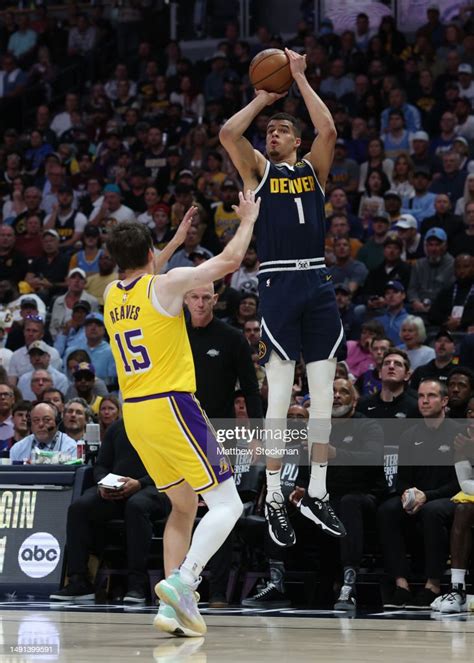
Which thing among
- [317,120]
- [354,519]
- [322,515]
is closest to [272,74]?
[317,120]

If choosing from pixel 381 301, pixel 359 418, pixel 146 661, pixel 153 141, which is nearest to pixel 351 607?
pixel 359 418

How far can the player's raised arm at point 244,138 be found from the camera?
30.0ft

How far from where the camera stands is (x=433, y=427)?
1171cm

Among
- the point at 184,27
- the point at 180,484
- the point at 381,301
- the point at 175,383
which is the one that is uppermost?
the point at 184,27

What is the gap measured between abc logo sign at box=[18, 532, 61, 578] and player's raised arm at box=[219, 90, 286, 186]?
14.5 ft

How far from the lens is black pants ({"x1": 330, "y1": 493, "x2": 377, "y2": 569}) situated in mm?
11195

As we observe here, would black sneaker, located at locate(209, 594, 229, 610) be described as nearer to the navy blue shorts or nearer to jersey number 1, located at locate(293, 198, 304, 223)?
the navy blue shorts

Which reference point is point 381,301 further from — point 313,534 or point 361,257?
point 313,534

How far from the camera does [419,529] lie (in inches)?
447

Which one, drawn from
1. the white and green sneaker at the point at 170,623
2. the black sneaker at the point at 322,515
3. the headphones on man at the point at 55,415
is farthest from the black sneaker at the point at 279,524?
the headphones on man at the point at 55,415

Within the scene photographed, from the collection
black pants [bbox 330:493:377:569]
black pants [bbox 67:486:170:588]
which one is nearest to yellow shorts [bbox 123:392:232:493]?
black pants [bbox 330:493:377:569]

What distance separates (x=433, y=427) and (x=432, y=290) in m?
4.23

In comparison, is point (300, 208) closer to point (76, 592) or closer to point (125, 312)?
point (125, 312)

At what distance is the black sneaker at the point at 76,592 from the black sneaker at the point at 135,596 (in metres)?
0.40
